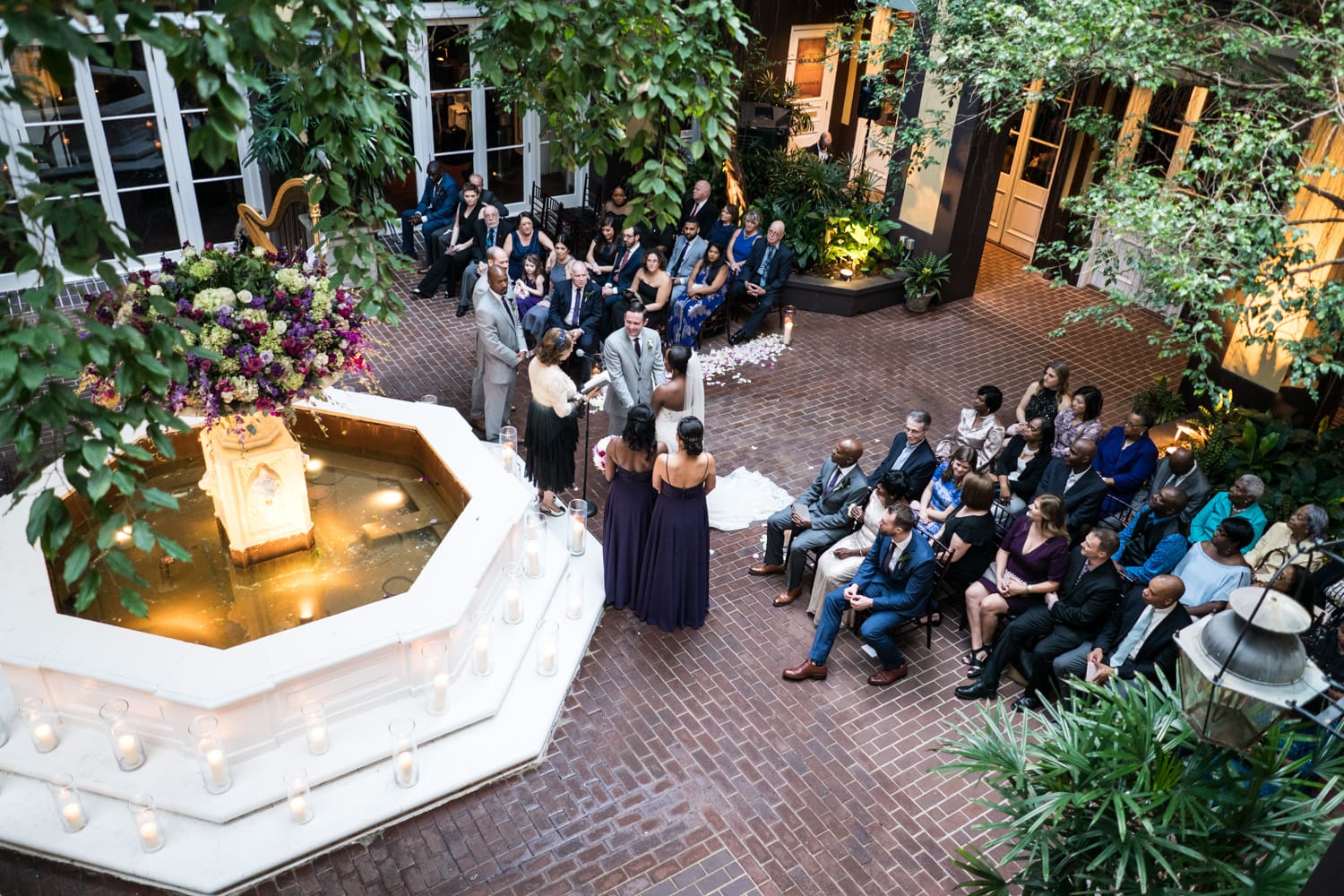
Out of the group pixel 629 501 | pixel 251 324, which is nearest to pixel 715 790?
pixel 629 501

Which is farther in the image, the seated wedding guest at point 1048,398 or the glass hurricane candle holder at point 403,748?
the seated wedding guest at point 1048,398

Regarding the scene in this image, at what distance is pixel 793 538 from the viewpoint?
25.0ft

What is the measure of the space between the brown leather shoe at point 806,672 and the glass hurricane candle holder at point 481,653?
1981 millimetres

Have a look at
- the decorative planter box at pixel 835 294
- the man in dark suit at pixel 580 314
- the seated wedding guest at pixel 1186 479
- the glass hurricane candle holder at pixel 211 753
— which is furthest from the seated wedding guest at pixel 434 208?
the seated wedding guest at pixel 1186 479

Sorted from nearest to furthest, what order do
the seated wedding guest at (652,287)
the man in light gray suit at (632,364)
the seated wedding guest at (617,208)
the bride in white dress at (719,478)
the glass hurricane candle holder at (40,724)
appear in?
the glass hurricane candle holder at (40,724) → the bride in white dress at (719,478) → the man in light gray suit at (632,364) → the seated wedding guest at (652,287) → the seated wedding guest at (617,208)

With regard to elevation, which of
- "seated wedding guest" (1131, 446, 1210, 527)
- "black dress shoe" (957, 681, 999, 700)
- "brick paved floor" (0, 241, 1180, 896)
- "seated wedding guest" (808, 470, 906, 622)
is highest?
"seated wedding guest" (1131, 446, 1210, 527)

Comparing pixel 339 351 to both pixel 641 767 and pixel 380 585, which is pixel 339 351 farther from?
pixel 641 767

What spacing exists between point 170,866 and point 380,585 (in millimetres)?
2022

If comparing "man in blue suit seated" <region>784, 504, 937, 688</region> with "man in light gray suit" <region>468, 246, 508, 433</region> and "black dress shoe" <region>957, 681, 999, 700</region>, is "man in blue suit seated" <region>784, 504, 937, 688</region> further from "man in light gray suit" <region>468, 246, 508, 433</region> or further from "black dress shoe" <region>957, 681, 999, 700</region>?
"man in light gray suit" <region>468, 246, 508, 433</region>

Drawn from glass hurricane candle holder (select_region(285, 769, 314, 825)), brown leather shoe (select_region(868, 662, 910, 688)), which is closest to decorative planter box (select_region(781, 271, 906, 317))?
brown leather shoe (select_region(868, 662, 910, 688))

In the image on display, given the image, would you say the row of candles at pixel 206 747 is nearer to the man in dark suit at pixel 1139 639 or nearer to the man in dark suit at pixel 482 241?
the man in dark suit at pixel 1139 639

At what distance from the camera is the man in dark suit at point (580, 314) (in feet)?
32.3

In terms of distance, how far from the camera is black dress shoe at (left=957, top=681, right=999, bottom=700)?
22.6ft

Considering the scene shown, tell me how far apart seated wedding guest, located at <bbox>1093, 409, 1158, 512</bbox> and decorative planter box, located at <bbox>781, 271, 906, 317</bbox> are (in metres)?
4.70
